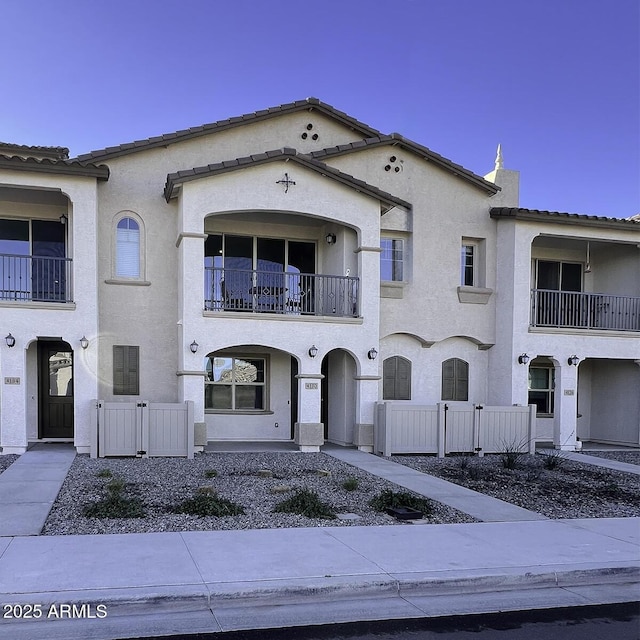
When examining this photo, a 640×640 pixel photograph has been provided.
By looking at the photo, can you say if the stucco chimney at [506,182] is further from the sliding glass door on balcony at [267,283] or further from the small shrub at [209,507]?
the small shrub at [209,507]

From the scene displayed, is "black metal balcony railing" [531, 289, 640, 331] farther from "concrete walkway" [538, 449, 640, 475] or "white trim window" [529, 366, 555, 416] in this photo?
"concrete walkway" [538, 449, 640, 475]

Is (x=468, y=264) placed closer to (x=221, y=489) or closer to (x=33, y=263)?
(x=221, y=489)

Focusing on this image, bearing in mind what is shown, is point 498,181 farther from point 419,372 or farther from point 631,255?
point 419,372

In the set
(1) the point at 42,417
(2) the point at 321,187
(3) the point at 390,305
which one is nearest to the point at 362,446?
(3) the point at 390,305

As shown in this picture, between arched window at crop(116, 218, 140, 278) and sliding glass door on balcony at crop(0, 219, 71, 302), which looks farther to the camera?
arched window at crop(116, 218, 140, 278)

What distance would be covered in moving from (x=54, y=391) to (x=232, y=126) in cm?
790

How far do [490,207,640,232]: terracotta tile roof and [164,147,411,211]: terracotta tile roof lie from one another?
A: 3.07 meters

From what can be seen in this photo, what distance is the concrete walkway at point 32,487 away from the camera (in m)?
7.70

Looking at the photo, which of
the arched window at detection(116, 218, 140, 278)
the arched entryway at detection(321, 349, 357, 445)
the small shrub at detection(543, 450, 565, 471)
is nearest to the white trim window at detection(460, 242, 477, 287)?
the arched entryway at detection(321, 349, 357, 445)

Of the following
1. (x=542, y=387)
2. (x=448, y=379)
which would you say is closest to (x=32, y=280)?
(x=448, y=379)

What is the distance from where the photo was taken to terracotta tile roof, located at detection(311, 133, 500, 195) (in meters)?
16.2

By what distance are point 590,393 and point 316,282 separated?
32.6 feet

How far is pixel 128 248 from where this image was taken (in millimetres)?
14945

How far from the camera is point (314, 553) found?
6824 millimetres
